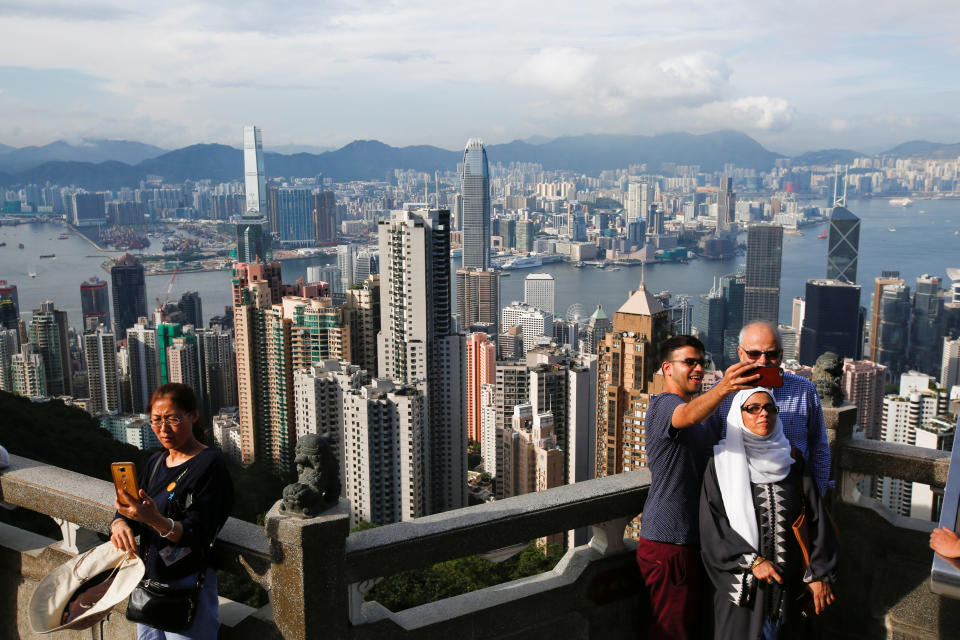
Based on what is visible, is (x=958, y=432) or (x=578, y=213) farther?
(x=578, y=213)

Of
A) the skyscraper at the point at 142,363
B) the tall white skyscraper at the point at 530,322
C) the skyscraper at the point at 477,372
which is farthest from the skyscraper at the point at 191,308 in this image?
the skyscraper at the point at 477,372

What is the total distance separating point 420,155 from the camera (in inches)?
2415

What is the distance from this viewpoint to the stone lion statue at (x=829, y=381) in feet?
4.22

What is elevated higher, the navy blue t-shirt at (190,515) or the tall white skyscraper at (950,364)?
the navy blue t-shirt at (190,515)

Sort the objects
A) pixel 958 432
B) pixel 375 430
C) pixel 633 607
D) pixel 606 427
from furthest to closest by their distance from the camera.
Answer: pixel 606 427 < pixel 375 430 < pixel 633 607 < pixel 958 432

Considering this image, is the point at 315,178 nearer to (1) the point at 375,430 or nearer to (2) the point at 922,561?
(1) the point at 375,430

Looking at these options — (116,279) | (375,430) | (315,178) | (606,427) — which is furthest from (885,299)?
(315,178)

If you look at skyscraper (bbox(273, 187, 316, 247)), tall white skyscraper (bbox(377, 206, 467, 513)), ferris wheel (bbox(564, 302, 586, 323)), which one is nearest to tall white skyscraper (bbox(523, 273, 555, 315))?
ferris wheel (bbox(564, 302, 586, 323))

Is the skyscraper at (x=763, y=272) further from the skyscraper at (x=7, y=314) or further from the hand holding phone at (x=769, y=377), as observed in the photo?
the hand holding phone at (x=769, y=377)

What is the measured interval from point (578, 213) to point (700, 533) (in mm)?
51102

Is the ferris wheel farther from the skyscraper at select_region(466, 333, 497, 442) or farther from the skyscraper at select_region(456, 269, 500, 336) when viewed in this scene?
the skyscraper at select_region(466, 333, 497, 442)

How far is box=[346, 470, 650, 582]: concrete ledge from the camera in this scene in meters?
0.94

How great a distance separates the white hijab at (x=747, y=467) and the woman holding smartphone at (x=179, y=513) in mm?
603

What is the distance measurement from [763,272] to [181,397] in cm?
3626
